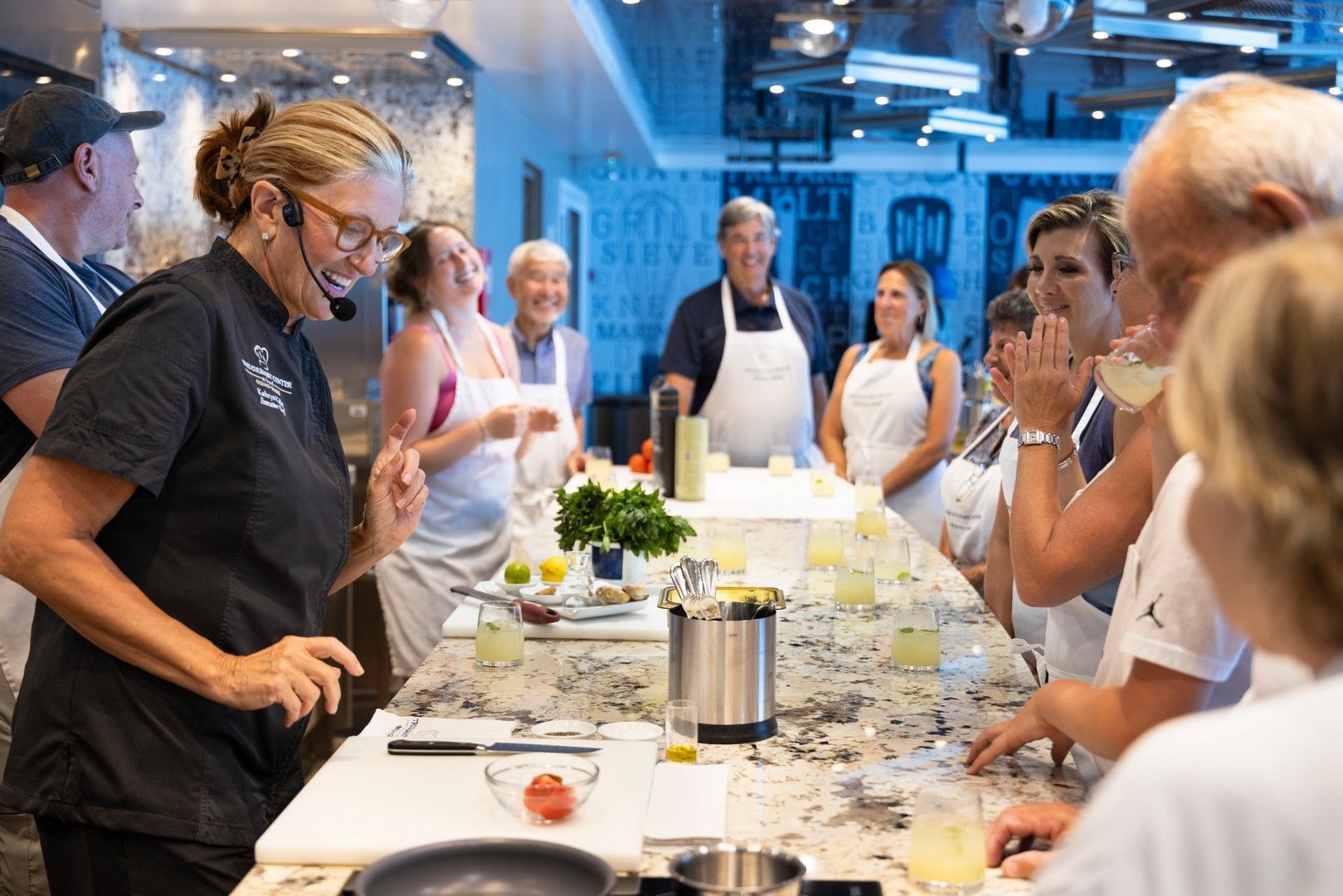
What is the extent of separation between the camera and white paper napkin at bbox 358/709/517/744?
1699 millimetres

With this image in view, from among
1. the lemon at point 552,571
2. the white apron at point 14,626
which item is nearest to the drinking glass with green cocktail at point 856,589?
the lemon at point 552,571

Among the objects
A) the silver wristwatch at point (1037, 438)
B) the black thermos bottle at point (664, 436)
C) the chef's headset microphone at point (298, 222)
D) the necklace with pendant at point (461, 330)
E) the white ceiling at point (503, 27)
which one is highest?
the white ceiling at point (503, 27)

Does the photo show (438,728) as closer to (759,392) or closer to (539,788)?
(539,788)

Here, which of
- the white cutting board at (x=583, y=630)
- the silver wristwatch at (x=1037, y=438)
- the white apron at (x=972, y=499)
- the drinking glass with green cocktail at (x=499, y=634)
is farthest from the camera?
the white apron at (x=972, y=499)

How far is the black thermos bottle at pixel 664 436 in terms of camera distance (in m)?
4.16

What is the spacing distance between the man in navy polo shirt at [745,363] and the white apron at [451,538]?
1.50 meters

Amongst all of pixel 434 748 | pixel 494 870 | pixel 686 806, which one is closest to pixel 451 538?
pixel 434 748

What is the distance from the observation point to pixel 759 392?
565 centimetres

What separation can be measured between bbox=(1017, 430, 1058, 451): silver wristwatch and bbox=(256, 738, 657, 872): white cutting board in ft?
2.78

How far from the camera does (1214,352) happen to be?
73cm

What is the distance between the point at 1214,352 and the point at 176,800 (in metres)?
1.46

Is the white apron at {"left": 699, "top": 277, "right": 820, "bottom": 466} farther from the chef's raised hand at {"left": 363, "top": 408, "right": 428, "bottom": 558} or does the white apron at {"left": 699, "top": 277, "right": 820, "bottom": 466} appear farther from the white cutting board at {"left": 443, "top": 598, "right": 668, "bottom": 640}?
the chef's raised hand at {"left": 363, "top": 408, "right": 428, "bottom": 558}

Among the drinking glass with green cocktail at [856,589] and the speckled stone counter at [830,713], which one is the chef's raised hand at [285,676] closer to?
the speckled stone counter at [830,713]

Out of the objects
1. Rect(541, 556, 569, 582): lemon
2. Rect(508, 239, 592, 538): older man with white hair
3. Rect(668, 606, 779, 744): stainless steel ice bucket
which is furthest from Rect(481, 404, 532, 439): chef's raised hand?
Rect(668, 606, 779, 744): stainless steel ice bucket
